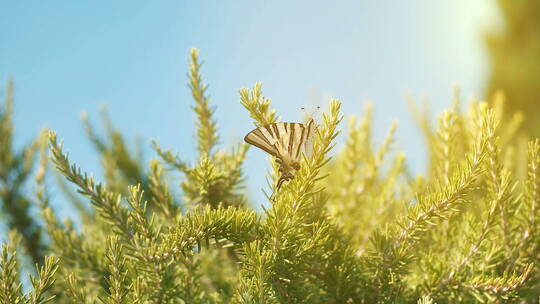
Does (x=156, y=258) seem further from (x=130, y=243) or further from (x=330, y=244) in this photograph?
(x=330, y=244)

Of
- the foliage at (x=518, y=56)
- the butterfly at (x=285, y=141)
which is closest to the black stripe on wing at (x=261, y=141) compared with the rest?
the butterfly at (x=285, y=141)

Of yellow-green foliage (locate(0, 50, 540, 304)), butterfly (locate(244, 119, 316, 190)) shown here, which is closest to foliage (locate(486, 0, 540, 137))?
yellow-green foliage (locate(0, 50, 540, 304))

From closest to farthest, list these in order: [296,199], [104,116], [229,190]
Answer: 1. [296,199]
2. [229,190]
3. [104,116]

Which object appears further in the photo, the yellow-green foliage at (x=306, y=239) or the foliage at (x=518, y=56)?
the foliage at (x=518, y=56)

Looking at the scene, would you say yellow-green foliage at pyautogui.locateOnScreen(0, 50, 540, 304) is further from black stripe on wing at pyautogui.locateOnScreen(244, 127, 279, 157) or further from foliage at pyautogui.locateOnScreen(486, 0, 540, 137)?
foliage at pyautogui.locateOnScreen(486, 0, 540, 137)

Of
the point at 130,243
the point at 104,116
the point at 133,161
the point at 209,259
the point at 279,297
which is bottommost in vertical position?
the point at 279,297

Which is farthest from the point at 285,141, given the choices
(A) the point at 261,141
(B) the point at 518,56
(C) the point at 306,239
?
(B) the point at 518,56

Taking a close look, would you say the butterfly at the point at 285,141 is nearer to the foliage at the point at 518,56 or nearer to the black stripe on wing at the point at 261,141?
the black stripe on wing at the point at 261,141

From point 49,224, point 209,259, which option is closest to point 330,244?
point 209,259

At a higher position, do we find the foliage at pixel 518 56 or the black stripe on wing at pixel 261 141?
the foliage at pixel 518 56
